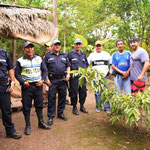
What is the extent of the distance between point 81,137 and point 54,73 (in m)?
1.55

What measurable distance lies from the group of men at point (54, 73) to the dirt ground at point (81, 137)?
0.62 ft

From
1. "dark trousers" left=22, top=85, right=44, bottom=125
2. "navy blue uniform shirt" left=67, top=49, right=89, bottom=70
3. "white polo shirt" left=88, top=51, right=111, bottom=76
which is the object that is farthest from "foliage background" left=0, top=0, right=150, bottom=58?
"dark trousers" left=22, top=85, right=44, bottom=125

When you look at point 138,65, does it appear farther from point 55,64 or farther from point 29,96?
point 29,96

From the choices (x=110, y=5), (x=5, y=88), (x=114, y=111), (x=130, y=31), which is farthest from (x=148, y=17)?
(x=5, y=88)

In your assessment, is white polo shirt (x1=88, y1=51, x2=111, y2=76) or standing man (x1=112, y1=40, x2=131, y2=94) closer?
standing man (x1=112, y1=40, x2=131, y2=94)

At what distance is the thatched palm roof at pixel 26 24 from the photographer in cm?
464

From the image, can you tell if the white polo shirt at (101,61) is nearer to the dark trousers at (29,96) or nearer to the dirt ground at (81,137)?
the dirt ground at (81,137)

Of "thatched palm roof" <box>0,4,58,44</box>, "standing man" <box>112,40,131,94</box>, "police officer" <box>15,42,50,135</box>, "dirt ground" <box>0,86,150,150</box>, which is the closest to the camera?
"dirt ground" <box>0,86,150,150</box>

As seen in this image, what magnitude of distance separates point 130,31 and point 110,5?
173cm

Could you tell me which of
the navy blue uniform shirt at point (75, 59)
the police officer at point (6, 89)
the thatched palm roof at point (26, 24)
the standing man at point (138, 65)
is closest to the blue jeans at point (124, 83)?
the standing man at point (138, 65)

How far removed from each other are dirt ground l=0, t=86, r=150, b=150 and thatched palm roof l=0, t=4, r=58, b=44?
2.53m

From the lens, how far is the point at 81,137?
10.8ft

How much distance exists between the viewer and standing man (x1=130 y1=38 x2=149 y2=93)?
3.62m

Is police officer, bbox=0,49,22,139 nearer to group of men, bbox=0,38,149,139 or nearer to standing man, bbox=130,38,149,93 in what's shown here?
group of men, bbox=0,38,149,139
